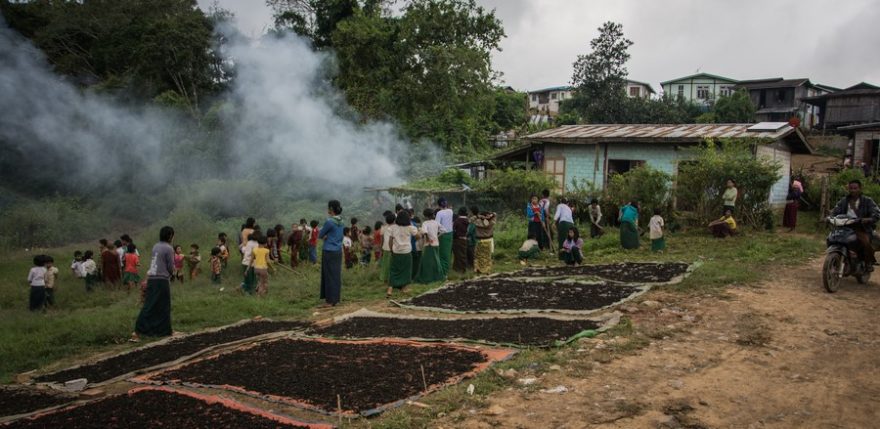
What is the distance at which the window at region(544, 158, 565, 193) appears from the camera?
2141 centimetres

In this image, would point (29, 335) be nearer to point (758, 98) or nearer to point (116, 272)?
point (116, 272)

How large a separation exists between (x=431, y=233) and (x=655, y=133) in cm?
1056

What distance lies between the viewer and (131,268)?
43.2 feet

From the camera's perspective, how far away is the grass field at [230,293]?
8.82 meters

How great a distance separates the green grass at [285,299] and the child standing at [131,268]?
1.40ft

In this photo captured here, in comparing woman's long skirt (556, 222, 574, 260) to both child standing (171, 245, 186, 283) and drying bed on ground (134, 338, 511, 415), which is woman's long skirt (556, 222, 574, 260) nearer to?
drying bed on ground (134, 338, 511, 415)

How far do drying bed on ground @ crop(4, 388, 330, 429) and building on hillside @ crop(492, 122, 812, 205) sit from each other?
606 inches

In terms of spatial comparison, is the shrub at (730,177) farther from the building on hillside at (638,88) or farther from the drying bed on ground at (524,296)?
the building on hillside at (638,88)

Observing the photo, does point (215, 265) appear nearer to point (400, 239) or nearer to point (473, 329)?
point (400, 239)

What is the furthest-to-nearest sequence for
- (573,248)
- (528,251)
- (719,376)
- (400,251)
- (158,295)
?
(528,251) → (573,248) → (400,251) → (158,295) → (719,376)

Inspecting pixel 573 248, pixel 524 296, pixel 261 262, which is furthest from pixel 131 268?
pixel 573 248

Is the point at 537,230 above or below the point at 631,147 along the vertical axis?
below

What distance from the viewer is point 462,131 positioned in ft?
97.3

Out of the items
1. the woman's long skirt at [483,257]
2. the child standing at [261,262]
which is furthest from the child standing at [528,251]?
the child standing at [261,262]
